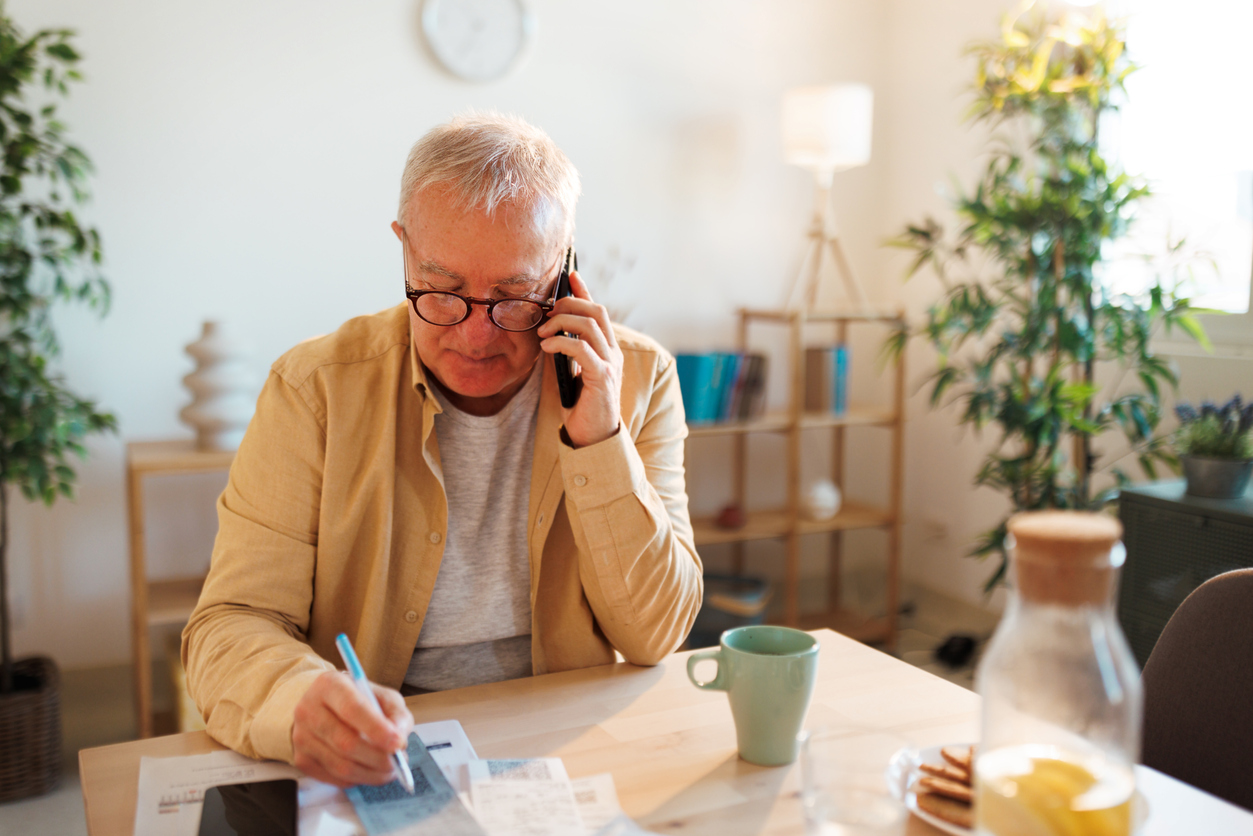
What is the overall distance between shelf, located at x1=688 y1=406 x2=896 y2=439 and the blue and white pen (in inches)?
86.4

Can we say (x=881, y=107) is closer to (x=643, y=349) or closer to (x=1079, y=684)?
(x=643, y=349)

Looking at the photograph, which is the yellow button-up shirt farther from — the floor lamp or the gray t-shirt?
the floor lamp

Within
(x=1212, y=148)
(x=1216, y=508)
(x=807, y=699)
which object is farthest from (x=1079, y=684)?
(x=1212, y=148)

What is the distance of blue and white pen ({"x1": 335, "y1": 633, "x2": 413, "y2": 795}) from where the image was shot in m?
0.83

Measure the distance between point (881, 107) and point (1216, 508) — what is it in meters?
2.10

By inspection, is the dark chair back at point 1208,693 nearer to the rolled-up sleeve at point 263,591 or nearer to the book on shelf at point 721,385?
the rolled-up sleeve at point 263,591

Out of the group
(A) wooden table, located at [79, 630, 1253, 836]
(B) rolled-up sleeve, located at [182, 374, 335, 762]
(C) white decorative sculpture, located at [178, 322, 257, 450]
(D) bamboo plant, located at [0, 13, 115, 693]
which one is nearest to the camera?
(A) wooden table, located at [79, 630, 1253, 836]

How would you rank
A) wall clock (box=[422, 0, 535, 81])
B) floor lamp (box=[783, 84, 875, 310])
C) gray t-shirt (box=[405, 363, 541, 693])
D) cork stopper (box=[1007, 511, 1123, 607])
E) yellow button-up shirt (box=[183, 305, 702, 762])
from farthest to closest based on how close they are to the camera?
1. floor lamp (box=[783, 84, 875, 310])
2. wall clock (box=[422, 0, 535, 81])
3. gray t-shirt (box=[405, 363, 541, 693])
4. yellow button-up shirt (box=[183, 305, 702, 762])
5. cork stopper (box=[1007, 511, 1123, 607])

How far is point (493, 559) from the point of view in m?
1.33

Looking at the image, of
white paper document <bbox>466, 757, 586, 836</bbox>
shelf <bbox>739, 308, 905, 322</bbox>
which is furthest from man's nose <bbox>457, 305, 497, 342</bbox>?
shelf <bbox>739, 308, 905, 322</bbox>

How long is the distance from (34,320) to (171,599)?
779mm

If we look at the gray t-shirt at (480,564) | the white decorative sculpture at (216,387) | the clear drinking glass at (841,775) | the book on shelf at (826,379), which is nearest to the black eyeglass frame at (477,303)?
the gray t-shirt at (480,564)

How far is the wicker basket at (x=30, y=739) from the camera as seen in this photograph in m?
2.30

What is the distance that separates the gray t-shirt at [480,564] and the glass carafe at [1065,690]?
0.83m
